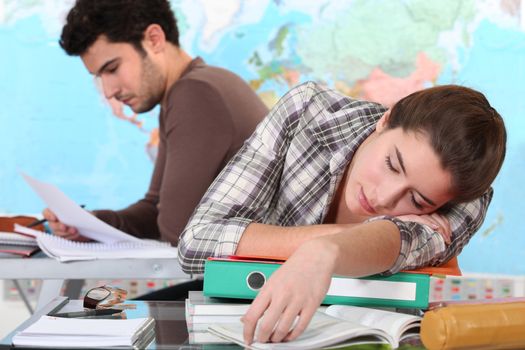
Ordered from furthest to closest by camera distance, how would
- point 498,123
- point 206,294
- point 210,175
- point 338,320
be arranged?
point 210,175 < point 498,123 < point 206,294 < point 338,320

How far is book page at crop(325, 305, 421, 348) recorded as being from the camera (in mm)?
854

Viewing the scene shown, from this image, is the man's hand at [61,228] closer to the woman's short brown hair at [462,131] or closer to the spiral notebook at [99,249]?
the spiral notebook at [99,249]

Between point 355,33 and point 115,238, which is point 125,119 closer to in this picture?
point 355,33

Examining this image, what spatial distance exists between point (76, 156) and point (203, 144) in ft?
4.63

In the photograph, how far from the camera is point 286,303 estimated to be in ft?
2.62

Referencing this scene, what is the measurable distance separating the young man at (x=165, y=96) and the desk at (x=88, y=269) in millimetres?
236

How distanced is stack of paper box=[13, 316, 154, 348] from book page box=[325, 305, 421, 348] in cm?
24

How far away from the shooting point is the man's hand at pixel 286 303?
0.79 metres

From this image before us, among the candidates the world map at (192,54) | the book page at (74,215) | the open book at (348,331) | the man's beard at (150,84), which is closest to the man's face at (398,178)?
the open book at (348,331)

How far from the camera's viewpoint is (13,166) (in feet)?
10.5

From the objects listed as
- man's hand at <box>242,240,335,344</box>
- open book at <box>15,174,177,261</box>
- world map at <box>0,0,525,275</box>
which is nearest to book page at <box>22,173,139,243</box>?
open book at <box>15,174,177,261</box>

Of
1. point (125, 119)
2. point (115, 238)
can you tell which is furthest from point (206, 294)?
point (125, 119)

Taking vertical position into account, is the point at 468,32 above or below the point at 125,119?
above

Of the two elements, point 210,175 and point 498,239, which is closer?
point 210,175
